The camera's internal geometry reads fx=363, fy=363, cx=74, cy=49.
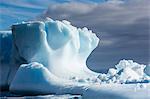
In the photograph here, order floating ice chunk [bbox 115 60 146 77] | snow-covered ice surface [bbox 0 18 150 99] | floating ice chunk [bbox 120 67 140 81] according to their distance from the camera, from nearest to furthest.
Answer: snow-covered ice surface [bbox 0 18 150 99] → floating ice chunk [bbox 120 67 140 81] → floating ice chunk [bbox 115 60 146 77]

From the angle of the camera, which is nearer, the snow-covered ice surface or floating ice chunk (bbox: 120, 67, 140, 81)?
the snow-covered ice surface

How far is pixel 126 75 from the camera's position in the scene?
8.21 m

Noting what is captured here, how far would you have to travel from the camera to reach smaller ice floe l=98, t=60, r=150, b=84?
7.59 metres

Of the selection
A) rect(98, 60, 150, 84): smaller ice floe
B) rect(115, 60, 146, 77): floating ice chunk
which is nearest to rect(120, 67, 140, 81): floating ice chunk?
rect(98, 60, 150, 84): smaller ice floe

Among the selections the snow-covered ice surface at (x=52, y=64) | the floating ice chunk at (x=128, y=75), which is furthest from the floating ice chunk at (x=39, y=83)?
the floating ice chunk at (x=128, y=75)

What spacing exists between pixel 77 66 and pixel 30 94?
5.61ft

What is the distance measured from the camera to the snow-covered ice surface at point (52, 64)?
780 cm

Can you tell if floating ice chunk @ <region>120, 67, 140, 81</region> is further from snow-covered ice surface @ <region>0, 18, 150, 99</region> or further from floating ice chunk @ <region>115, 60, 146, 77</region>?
floating ice chunk @ <region>115, 60, 146, 77</region>

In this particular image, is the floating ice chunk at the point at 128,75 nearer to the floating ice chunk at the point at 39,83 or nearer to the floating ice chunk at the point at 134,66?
the floating ice chunk at the point at 134,66

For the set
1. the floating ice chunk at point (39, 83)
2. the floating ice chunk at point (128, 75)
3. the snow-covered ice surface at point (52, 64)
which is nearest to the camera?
the floating ice chunk at point (39, 83)

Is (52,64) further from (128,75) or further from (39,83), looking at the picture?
(128,75)

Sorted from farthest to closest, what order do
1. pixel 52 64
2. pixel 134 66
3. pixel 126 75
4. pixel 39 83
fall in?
1. pixel 52 64
2. pixel 134 66
3. pixel 126 75
4. pixel 39 83

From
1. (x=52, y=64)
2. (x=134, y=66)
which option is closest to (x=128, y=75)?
(x=134, y=66)

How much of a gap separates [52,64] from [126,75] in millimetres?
2000
